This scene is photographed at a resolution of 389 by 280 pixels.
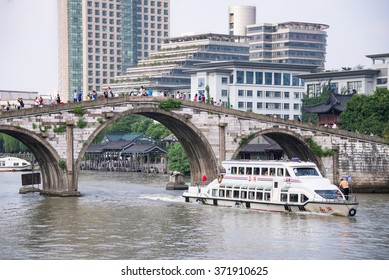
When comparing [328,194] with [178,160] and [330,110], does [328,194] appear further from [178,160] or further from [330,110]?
[178,160]

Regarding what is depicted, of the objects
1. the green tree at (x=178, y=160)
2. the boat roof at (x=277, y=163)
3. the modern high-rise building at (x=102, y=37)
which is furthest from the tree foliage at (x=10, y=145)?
the boat roof at (x=277, y=163)

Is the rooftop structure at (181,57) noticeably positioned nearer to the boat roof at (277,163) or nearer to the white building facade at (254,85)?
the white building facade at (254,85)

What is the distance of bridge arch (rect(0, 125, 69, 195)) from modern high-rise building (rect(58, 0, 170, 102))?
245 ft

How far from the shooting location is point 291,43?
137 meters

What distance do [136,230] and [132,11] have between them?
117007 millimetres

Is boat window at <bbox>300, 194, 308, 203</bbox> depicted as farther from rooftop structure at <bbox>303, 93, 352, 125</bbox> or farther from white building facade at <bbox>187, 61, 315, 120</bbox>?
white building facade at <bbox>187, 61, 315, 120</bbox>

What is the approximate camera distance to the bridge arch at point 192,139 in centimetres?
5819

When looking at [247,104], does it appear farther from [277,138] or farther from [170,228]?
[170,228]

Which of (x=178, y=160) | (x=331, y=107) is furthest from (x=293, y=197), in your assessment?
(x=178, y=160)

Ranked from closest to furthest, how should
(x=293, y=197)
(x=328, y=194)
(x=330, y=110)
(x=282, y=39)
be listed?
1. (x=328, y=194)
2. (x=293, y=197)
3. (x=330, y=110)
4. (x=282, y=39)

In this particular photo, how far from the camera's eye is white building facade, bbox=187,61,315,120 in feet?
375

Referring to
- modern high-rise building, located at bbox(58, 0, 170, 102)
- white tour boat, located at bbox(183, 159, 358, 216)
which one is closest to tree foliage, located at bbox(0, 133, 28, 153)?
modern high-rise building, located at bbox(58, 0, 170, 102)

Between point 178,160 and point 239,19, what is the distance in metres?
69.2
